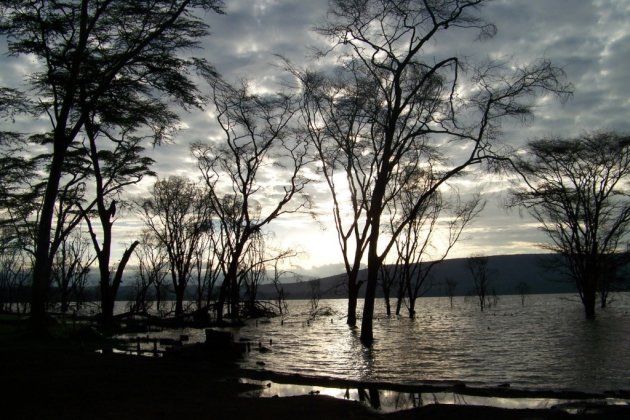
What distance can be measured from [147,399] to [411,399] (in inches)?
189

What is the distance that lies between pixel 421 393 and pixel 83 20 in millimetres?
14013

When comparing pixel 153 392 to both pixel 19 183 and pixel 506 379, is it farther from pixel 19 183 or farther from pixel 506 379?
→ pixel 19 183

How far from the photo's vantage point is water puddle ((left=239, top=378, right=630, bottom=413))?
882 cm

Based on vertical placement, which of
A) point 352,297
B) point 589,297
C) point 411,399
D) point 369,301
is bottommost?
point 411,399

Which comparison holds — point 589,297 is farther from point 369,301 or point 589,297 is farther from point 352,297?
point 369,301

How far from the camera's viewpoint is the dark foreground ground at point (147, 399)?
7.16 metres

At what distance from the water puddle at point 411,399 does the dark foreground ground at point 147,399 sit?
556 mm

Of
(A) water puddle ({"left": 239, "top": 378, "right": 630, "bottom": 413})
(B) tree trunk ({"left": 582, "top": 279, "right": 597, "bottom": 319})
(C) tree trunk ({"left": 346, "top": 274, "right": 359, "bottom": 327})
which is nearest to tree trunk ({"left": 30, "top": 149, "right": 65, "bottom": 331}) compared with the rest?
(A) water puddle ({"left": 239, "top": 378, "right": 630, "bottom": 413})

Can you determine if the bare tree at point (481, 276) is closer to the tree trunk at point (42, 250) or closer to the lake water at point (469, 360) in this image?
the lake water at point (469, 360)

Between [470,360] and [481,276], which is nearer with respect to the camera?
[470,360]

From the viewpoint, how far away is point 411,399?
9484 millimetres

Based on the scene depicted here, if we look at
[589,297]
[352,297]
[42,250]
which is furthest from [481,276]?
[42,250]

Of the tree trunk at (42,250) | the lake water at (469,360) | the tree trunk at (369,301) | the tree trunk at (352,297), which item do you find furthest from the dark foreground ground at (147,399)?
the tree trunk at (352,297)

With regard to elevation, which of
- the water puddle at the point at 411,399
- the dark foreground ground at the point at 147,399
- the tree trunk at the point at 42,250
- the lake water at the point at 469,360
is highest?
the tree trunk at the point at 42,250
